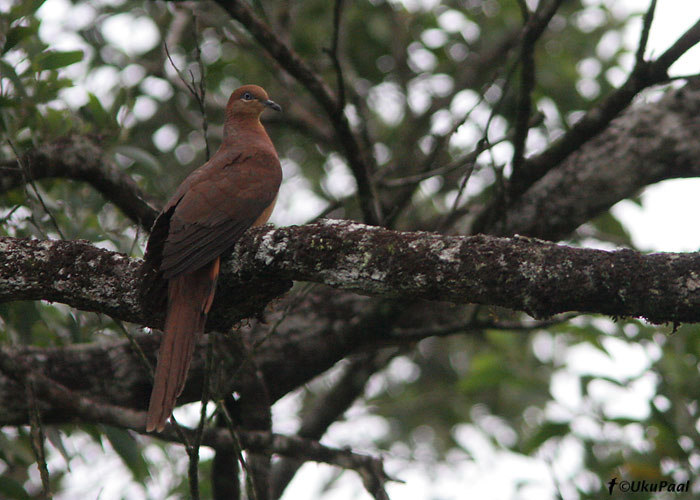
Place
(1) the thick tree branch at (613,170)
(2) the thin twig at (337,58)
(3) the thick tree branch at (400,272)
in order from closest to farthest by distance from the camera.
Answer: (3) the thick tree branch at (400,272), (2) the thin twig at (337,58), (1) the thick tree branch at (613,170)

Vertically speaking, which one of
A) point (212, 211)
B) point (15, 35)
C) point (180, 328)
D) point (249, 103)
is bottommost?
point (180, 328)

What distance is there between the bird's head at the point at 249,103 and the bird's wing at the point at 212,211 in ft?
2.93

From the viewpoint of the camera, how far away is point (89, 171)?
152 inches

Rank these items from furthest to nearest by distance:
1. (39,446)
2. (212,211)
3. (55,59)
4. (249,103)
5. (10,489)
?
(249,103) → (55,59) → (10,489) → (212,211) → (39,446)

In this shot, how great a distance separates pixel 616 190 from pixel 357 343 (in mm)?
1639

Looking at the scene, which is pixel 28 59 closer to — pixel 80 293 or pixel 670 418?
pixel 80 293

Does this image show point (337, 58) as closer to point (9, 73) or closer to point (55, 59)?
point (55, 59)

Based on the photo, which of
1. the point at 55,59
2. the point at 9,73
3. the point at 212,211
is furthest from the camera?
the point at 55,59

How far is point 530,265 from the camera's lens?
7.19 feet

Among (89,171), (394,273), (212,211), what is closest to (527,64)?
(212,211)

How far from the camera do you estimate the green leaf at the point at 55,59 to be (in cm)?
374

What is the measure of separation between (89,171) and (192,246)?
140 centimetres

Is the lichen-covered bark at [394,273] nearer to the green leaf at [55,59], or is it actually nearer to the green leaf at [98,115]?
the green leaf at [55,59]

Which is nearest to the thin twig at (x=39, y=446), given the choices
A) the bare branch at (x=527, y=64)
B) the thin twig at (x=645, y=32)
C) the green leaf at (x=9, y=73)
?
the green leaf at (x=9, y=73)
